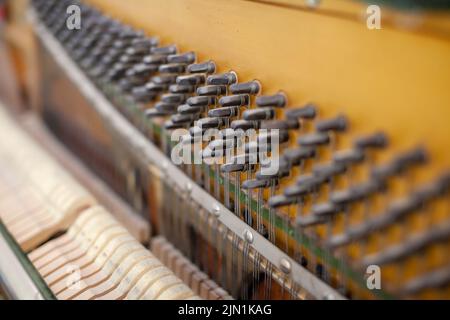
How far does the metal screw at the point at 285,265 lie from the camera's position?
5.04ft

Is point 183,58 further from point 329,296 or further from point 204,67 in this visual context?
point 329,296

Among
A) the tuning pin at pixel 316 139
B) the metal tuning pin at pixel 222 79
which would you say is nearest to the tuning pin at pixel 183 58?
the metal tuning pin at pixel 222 79

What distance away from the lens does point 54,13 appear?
281 centimetres

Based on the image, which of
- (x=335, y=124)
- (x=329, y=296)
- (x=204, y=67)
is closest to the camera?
(x=335, y=124)

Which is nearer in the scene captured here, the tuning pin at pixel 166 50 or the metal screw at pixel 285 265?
the metal screw at pixel 285 265

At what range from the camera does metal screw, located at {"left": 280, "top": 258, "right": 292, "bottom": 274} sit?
154 cm

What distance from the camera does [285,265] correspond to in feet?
5.07

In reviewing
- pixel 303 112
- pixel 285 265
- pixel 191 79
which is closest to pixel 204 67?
pixel 191 79

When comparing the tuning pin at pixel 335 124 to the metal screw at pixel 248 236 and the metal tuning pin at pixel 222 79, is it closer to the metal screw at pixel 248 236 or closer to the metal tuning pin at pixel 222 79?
the metal tuning pin at pixel 222 79

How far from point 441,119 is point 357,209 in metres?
0.32

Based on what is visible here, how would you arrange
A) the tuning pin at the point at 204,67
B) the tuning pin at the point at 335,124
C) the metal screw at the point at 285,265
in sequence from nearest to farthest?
the tuning pin at the point at 335,124 → the metal screw at the point at 285,265 → the tuning pin at the point at 204,67

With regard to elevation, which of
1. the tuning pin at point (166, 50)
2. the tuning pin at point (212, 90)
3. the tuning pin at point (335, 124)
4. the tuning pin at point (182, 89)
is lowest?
the tuning pin at point (335, 124)

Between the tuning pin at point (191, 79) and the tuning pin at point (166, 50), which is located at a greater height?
the tuning pin at point (166, 50)

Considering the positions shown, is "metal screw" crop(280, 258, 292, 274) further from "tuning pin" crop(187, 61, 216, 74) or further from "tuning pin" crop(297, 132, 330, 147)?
"tuning pin" crop(187, 61, 216, 74)
